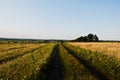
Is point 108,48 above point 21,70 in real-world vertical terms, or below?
above

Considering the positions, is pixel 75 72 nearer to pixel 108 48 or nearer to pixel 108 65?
pixel 108 65

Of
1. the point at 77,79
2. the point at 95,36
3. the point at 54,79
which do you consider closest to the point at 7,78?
the point at 54,79

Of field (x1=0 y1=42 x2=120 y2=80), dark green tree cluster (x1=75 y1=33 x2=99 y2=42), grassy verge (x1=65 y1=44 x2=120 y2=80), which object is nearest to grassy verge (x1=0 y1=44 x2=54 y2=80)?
A: field (x1=0 y1=42 x2=120 y2=80)

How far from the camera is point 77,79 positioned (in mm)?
14414

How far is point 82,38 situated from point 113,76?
16507cm

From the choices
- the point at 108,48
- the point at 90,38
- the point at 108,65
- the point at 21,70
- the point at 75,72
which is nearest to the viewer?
the point at 75,72

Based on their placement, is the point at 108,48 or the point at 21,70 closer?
the point at 21,70

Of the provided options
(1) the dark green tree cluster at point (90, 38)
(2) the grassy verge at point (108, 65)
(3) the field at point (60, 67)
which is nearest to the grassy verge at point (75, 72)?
(3) the field at point (60, 67)

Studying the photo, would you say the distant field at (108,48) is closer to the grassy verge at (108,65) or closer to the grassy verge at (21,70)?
the grassy verge at (108,65)

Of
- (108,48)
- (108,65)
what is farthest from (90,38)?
(108,65)

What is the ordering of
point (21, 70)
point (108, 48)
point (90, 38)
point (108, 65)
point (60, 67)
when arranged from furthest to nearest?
point (90, 38), point (108, 48), point (108, 65), point (60, 67), point (21, 70)

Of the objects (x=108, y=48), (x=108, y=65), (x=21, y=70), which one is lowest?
(x=21, y=70)

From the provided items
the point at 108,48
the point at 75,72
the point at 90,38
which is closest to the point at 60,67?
the point at 75,72

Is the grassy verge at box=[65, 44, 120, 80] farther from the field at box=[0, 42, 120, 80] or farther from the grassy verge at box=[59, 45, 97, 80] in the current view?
the grassy verge at box=[59, 45, 97, 80]
